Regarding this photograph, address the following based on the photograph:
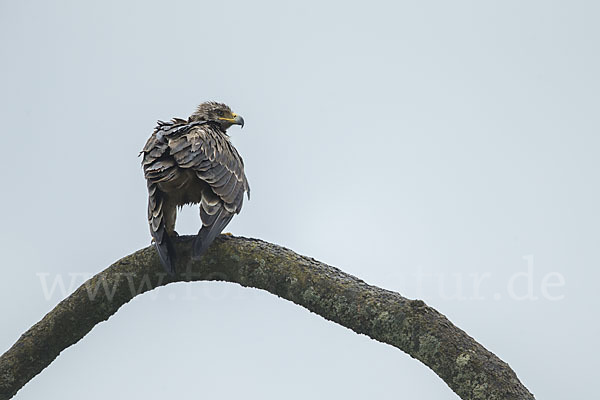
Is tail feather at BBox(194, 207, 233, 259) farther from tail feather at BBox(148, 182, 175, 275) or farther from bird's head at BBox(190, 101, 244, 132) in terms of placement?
bird's head at BBox(190, 101, 244, 132)

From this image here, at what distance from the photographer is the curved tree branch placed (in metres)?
3.37

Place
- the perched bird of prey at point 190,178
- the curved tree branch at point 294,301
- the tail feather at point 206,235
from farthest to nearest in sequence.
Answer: the perched bird of prey at point 190,178 < the tail feather at point 206,235 < the curved tree branch at point 294,301

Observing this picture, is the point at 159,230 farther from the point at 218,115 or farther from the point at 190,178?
the point at 218,115

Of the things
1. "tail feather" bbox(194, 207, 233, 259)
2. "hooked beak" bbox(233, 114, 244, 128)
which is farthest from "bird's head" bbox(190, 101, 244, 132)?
"tail feather" bbox(194, 207, 233, 259)

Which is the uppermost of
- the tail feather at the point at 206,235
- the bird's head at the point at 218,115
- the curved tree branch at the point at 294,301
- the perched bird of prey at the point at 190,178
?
the bird's head at the point at 218,115

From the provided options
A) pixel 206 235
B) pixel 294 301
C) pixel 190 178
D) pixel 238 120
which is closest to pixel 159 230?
pixel 206 235

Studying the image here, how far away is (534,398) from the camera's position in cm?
324

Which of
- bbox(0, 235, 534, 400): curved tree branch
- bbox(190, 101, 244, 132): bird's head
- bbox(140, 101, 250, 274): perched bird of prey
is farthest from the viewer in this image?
bbox(190, 101, 244, 132): bird's head

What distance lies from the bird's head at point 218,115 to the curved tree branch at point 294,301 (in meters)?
2.13

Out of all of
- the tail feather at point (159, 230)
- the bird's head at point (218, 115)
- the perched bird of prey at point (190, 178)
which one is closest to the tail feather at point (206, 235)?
the perched bird of prey at point (190, 178)

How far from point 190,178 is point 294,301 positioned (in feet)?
4.69

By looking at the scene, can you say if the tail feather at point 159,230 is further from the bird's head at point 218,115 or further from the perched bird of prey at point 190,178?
the bird's head at point 218,115

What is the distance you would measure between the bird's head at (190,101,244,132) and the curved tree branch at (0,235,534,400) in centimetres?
213

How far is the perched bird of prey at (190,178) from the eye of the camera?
492 cm
